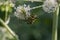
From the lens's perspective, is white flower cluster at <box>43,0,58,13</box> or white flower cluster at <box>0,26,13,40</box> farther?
white flower cluster at <box>0,26,13,40</box>

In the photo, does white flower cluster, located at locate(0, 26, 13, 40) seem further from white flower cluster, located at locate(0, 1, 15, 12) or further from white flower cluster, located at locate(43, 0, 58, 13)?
white flower cluster, located at locate(43, 0, 58, 13)

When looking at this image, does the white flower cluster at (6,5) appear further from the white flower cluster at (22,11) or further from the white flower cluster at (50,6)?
the white flower cluster at (50,6)

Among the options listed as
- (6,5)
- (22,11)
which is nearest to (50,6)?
(22,11)

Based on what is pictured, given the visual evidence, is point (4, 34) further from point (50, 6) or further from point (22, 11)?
point (50, 6)

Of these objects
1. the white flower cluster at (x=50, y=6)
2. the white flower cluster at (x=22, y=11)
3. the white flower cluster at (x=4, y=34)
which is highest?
the white flower cluster at (x=50, y=6)

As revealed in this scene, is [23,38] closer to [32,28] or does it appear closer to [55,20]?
[32,28]

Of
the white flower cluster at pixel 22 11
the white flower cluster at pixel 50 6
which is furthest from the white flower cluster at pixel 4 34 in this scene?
the white flower cluster at pixel 50 6

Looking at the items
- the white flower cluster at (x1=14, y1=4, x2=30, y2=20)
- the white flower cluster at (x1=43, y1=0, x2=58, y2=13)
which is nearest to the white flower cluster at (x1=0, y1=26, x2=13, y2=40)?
the white flower cluster at (x1=14, y1=4, x2=30, y2=20)
